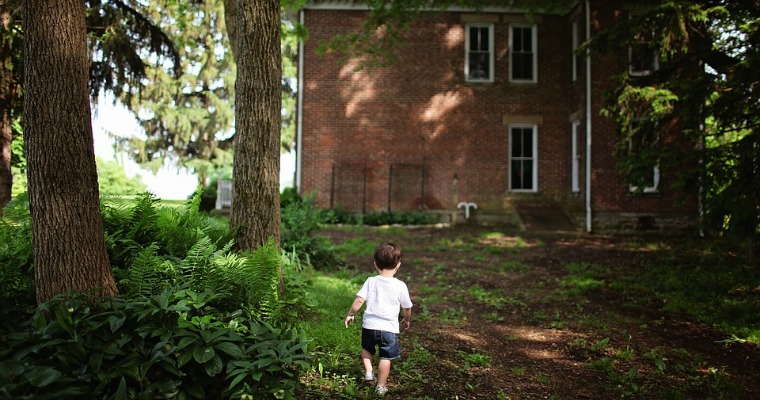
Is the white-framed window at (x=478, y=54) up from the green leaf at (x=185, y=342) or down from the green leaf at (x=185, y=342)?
up

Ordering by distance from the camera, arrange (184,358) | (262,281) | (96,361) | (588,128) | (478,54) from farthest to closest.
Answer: (478,54) → (588,128) → (262,281) → (184,358) → (96,361)

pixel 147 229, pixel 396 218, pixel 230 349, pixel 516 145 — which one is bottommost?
pixel 230 349

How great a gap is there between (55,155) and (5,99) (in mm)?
5524

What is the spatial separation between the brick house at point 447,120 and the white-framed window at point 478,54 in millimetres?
38

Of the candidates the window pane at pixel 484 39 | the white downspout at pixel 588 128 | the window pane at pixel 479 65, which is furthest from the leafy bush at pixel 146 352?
the window pane at pixel 484 39

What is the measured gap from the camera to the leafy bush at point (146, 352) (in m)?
2.65

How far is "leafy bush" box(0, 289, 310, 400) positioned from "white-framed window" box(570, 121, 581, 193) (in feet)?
44.8

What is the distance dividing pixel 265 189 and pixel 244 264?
3.94 ft

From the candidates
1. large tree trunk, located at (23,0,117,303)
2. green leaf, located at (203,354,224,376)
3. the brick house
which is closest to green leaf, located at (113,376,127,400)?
green leaf, located at (203,354,224,376)

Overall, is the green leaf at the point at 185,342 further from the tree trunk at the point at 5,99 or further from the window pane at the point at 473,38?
the window pane at the point at 473,38

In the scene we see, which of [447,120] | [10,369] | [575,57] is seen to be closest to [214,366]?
[10,369]

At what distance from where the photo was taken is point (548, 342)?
5.16m

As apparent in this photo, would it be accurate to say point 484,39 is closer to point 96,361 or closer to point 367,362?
point 367,362

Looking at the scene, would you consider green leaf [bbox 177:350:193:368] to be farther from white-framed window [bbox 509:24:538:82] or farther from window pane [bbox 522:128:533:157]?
white-framed window [bbox 509:24:538:82]
